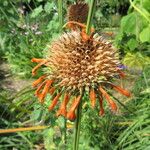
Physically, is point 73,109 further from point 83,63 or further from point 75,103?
point 83,63

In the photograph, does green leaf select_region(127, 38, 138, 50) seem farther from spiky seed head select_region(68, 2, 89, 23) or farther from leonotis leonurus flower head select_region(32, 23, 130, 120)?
leonotis leonurus flower head select_region(32, 23, 130, 120)

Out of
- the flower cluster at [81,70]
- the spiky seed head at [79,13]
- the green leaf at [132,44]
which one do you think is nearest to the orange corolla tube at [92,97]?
the flower cluster at [81,70]

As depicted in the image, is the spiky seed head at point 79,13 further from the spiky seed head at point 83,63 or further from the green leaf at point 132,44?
the green leaf at point 132,44

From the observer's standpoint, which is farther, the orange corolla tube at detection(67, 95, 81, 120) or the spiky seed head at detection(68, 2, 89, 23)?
the spiky seed head at detection(68, 2, 89, 23)

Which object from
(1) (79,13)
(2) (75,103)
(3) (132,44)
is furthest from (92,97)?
(3) (132,44)

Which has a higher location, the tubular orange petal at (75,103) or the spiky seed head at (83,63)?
the spiky seed head at (83,63)

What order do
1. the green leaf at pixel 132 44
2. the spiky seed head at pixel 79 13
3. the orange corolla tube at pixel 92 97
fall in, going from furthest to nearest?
the green leaf at pixel 132 44 → the spiky seed head at pixel 79 13 → the orange corolla tube at pixel 92 97

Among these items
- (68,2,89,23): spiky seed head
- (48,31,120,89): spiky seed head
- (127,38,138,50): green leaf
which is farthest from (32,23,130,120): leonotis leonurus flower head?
(127,38,138,50): green leaf

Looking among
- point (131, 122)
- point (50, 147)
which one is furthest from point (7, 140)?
point (131, 122)

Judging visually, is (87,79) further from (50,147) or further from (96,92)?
(50,147)
